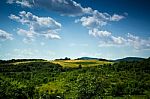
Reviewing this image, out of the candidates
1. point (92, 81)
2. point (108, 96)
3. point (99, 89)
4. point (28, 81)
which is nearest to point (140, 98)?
point (108, 96)

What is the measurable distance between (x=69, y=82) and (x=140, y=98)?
187ft

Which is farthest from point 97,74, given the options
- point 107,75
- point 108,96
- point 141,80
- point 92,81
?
point 108,96

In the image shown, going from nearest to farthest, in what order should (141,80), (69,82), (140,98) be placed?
(140,98) < (141,80) < (69,82)

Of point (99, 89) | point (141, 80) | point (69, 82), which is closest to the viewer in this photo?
point (99, 89)

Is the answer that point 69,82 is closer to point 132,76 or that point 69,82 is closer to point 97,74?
point 97,74

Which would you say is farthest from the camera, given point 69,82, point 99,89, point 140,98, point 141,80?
point 69,82

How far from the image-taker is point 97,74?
195m

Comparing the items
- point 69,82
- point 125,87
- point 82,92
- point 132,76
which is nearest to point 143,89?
point 125,87

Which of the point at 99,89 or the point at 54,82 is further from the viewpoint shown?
the point at 54,82

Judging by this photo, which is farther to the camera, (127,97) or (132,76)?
(132,76)

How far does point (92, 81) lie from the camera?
176 meters

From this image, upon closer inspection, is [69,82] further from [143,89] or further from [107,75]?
[143,89]

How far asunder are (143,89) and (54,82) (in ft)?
197

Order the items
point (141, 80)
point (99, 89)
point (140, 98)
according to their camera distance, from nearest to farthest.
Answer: point (140, 98), point (99, 89), point (141, 80)
